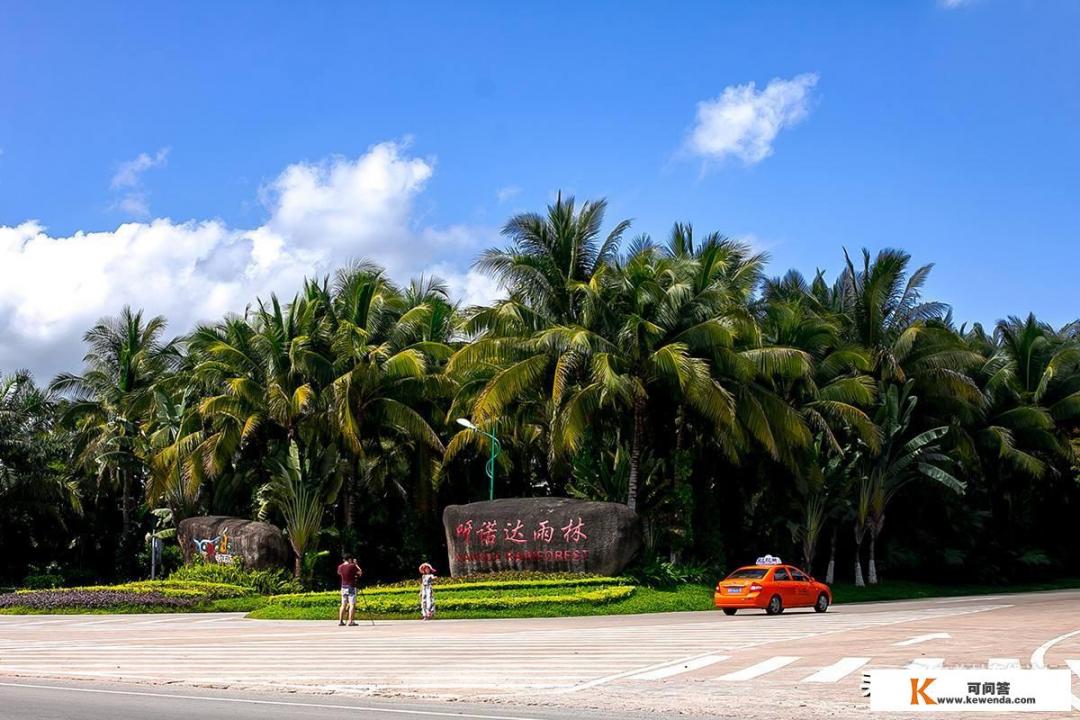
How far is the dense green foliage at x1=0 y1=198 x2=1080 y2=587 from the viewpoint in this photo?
3161 cm

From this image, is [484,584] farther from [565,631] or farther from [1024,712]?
[1024,712]

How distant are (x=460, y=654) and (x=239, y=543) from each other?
2141 centimetres

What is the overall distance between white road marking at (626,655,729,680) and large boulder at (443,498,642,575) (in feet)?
50.7

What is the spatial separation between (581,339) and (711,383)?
3.85 meters

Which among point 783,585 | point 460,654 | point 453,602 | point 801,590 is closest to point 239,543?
point 453,602

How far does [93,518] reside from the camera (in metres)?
48.3

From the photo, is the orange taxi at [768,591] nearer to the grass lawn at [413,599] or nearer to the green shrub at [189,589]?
the grass lawn at [413,599]

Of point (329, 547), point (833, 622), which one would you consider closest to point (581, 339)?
point (833, 622)

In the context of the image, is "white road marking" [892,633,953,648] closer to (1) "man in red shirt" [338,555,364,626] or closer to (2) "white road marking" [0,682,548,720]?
(2) "white road marking" [0,682,548,720]

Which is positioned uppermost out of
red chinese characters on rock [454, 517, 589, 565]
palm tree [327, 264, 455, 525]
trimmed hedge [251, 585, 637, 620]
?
palm tree [327, 264, 455, 525]

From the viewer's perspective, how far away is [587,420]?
3080 cm

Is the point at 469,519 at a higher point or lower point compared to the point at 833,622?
higher

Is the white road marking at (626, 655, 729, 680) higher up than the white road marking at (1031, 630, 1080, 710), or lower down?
higher up

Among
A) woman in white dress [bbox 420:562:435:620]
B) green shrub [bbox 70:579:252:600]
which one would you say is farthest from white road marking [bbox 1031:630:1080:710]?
green shrub [bbox 70:579:252:600]
